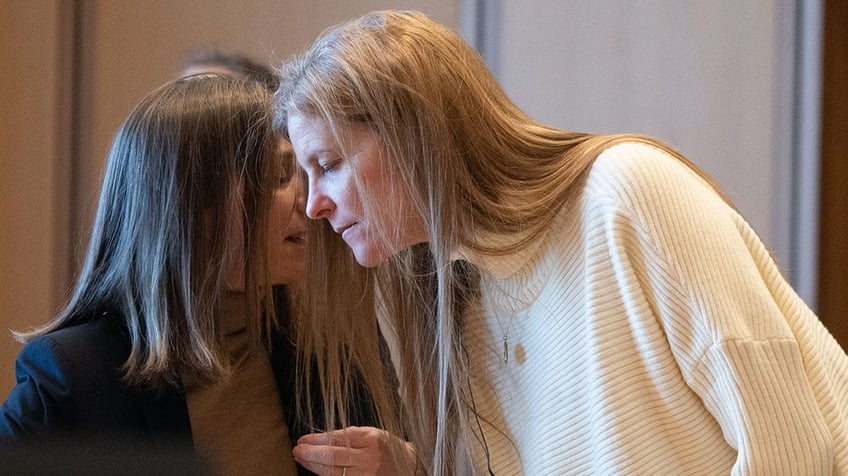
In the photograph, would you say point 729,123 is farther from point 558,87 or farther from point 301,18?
point 301,18

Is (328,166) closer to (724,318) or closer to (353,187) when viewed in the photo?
(353,187)

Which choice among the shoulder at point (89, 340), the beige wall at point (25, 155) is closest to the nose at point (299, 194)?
the shoulder at point (89, 340)

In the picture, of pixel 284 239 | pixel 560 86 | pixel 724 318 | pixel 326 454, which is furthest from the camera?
pixel 560 86

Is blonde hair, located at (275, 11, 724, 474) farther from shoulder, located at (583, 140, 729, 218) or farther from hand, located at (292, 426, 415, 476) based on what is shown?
hand, located at (292, 426, 415, 476)

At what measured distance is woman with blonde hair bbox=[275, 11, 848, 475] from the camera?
1093mm

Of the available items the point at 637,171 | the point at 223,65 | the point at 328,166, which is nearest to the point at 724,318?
the point at 637,171

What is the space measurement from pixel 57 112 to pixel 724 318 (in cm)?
171

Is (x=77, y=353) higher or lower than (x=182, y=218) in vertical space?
lower

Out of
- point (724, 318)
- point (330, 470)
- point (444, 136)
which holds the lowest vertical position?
point (330, 470)

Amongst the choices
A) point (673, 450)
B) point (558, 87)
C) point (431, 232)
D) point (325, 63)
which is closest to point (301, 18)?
point (558, 87)

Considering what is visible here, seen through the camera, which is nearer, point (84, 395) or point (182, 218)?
point (84, 395)

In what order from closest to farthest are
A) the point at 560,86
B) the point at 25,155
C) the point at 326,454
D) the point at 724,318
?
the point at 724,318 < the point at 326,454 < the point at 25,155 < the point at 560,86

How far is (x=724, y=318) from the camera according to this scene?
107 centimetres

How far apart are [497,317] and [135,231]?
20.6 inches
